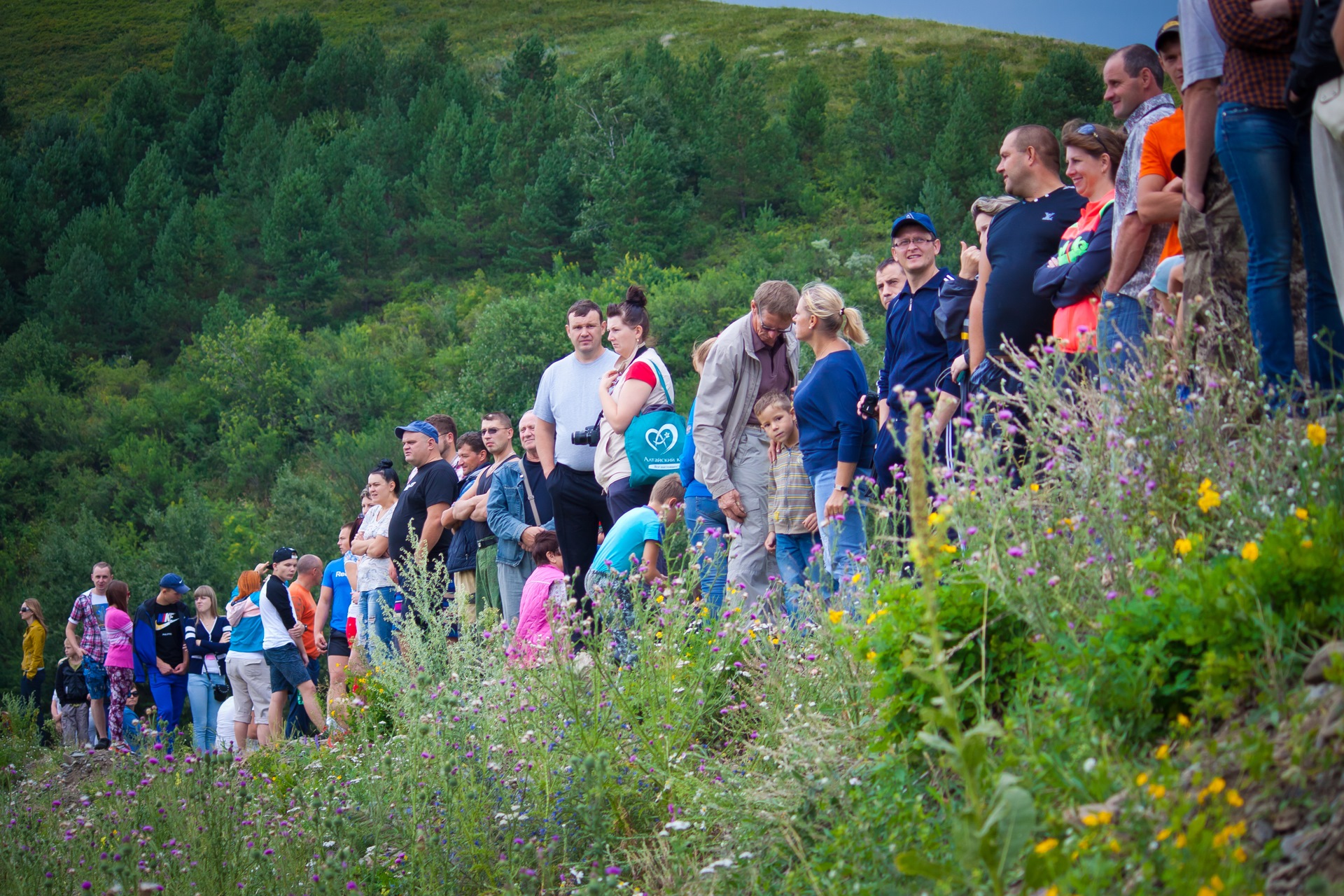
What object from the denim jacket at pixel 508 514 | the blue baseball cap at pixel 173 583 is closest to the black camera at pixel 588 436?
the denim jacket at pixel 508 514

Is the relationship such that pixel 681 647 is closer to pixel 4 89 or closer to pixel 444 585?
pixel 444 585

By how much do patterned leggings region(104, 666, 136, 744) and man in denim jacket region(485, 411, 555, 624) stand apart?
21.8 ft

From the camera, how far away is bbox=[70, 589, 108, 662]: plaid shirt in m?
12.1

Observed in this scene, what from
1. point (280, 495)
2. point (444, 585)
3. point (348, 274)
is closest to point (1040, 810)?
point (444, 585)

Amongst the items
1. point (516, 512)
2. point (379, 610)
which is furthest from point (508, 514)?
point (379, 610)

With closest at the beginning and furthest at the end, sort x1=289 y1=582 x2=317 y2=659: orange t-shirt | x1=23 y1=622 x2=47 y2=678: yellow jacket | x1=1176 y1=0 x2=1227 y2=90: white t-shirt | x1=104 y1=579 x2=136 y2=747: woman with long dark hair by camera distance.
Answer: x1=1176 y1=0 x2=1227 y2=90: white t-shirt, x1=289 y1=582 x2=317 y2=659: orange t-shirt, x1=104 y1=579 x2=136 y2=747: woman with long dark hair, x1=23 y1=622 x2=47 y2=678: yellow jacket

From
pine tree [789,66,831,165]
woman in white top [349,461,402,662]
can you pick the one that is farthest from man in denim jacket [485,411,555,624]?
pine tree [789,66,831,165]

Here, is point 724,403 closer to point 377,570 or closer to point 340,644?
point 377,570

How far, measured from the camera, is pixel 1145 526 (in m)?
2.82

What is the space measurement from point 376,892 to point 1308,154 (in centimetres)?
360

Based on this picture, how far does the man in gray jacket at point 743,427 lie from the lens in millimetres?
5773

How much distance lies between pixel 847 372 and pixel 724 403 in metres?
0.71

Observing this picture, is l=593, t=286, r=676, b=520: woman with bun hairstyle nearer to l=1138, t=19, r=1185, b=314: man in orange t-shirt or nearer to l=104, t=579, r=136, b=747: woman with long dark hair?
l=1138, t=19, r=1185, b=314: man in orange t-shirt

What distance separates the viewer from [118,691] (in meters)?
12.0
